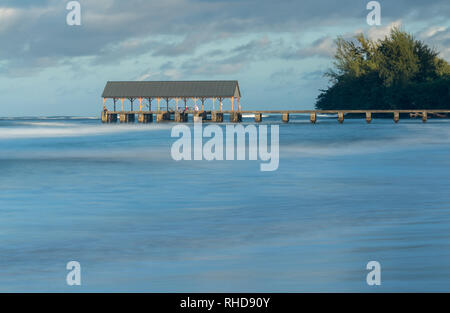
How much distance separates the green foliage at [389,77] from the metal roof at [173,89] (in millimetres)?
12733

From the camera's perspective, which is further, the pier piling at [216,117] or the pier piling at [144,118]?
the pier piling at [144,118]

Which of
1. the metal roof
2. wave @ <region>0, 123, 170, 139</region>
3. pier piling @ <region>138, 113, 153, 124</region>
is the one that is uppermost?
the metal roof

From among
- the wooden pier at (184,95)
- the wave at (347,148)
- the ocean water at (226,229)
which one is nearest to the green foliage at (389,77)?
the wooden pier at (184,95)

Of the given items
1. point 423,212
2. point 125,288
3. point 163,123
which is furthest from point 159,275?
point 163,123

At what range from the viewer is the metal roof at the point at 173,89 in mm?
72375

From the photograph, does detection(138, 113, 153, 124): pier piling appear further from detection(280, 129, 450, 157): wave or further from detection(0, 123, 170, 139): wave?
detection(280, 129, 450, 157): wave

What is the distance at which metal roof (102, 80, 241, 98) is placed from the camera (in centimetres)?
7238

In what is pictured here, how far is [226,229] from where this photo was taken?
35.1 feet

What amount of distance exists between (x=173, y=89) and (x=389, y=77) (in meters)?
22.6

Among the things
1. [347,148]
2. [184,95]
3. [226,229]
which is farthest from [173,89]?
[226,229]

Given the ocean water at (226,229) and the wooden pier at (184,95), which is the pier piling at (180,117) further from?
the ocean water at (226,229)

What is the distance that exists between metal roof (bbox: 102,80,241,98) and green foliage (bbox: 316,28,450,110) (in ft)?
41.8

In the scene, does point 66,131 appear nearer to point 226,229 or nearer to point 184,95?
point 184,95

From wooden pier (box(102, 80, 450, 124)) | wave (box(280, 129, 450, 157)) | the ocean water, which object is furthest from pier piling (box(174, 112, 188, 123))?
the ocean water
